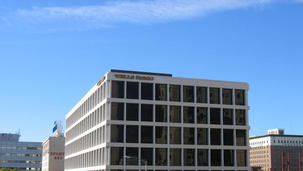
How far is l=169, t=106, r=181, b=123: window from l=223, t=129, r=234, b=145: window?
10619 millimetres

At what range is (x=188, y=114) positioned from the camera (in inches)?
3875

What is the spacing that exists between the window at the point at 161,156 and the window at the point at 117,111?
33.0ft

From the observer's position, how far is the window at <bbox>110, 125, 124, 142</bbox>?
9250cm

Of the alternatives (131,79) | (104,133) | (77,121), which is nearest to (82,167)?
(77,121)

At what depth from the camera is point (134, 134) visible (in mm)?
93812

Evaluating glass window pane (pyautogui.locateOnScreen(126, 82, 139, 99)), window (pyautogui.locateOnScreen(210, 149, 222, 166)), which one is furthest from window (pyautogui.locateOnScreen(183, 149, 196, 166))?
glass window pane (pyautogui.locateOnScreen(126, 82, 139, 99))

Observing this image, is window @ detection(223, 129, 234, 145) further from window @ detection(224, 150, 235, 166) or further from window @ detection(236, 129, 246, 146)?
window @ detection(224, 150, 235, 166)

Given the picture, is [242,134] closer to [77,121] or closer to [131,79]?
[131,79]

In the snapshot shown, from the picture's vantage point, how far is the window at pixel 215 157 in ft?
321

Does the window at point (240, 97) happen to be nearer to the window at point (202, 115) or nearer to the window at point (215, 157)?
the window at point (202, 115)

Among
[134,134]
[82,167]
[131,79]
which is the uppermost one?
[131,79]

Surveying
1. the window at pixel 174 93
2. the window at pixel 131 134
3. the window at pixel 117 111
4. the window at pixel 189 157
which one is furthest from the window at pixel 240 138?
the window at pixel 117 111

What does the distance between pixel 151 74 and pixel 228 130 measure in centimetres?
2023

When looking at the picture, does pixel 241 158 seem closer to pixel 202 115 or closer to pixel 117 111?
pixel 202 115
